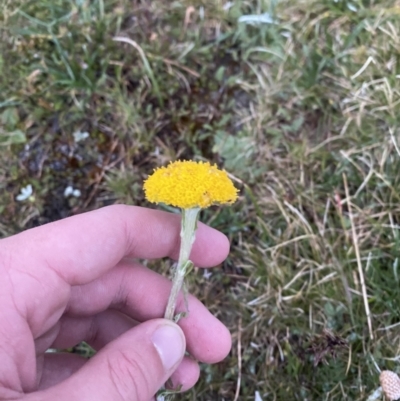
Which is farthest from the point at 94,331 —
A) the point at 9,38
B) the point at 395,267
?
the point at 9,38

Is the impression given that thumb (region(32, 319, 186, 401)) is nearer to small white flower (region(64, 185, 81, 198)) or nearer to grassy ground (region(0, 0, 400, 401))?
grassy ground (region(0, 0, 400, 401))

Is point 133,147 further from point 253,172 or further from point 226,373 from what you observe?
point 226,373

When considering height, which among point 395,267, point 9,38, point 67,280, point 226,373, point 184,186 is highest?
point 184,186

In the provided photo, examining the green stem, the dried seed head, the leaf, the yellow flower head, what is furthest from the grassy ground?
the yellow flower head

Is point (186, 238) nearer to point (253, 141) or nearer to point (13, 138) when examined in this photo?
point (253, 141)

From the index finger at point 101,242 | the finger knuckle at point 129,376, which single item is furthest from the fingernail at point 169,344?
the index finger at point 101,242

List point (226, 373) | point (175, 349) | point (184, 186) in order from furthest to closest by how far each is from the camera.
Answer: point (226, 373) < point (175, 349) < point (184, 186)

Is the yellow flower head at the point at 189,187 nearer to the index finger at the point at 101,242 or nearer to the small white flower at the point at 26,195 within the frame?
the index finger at the point at 101,242

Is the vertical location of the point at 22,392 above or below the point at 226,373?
above
